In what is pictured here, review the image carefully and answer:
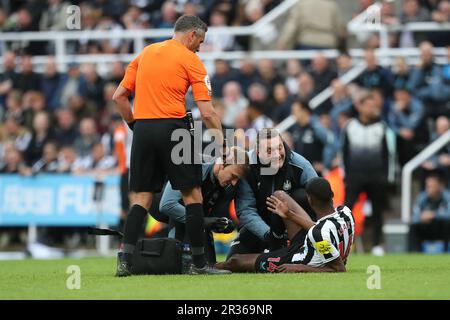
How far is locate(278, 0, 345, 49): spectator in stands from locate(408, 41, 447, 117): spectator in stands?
1904mm

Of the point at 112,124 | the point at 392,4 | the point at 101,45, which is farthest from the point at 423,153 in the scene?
the point at 101,45

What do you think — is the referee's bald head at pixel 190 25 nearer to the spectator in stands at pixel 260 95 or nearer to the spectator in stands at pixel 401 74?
the spectator in stands at pixel 401 74

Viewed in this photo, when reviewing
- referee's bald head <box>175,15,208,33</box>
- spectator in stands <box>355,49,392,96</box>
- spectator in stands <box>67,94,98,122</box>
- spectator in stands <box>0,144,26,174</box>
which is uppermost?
referee's bald head <box>175,15,208,33</box>

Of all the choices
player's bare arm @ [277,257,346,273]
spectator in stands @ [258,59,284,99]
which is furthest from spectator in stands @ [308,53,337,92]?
player's bare arm @ [277,257,346,273]

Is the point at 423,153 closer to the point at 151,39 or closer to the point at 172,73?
the point at 151,39

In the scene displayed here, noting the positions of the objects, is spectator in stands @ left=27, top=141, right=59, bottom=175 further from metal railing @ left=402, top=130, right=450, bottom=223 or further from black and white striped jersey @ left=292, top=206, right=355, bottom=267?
black and white striped jersey @ left=292, top=206, right=355, bottom=267

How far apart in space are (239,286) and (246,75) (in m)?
10.6

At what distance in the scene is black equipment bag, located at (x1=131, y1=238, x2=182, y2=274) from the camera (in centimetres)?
1030

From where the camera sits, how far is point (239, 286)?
8945 millimetres

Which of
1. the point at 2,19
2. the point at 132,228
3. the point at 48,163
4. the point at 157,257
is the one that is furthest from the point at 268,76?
the point at 132,228

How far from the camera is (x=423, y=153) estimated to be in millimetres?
17312

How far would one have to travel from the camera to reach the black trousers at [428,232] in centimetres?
1650

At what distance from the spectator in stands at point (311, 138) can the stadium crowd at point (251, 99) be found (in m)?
0.02

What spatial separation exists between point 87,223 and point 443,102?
595cm
